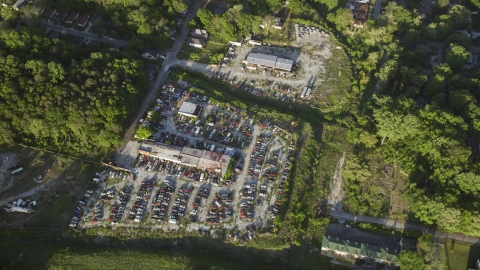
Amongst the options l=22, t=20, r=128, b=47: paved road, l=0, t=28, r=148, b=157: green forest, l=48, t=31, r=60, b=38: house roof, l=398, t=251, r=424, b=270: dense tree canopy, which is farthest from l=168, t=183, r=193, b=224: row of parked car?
l=48, t=31, r=60, b=38: house roof

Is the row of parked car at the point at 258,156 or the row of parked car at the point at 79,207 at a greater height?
the row of parked car at the point at 258,156

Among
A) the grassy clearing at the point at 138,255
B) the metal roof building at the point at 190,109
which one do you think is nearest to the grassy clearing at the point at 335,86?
the metal roof building at the point at 190,109

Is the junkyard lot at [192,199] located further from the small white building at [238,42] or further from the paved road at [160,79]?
the small white building at [238,42]

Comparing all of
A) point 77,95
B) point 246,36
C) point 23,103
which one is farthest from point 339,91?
point 23,103

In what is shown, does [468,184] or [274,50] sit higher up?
[274,50]

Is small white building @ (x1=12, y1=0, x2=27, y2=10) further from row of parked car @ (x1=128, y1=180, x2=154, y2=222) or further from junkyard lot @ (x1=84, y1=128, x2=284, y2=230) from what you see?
row of parked car @ (x1=128, y1=180, x2=154, y2=222)

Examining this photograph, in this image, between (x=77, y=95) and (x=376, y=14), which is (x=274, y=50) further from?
(x=77, y=95)
